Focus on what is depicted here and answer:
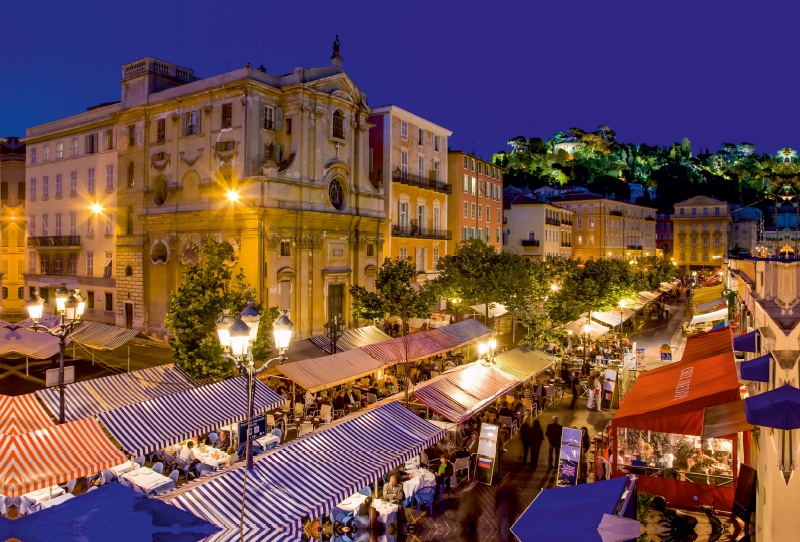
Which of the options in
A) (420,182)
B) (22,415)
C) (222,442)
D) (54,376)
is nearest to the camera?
(22,415)

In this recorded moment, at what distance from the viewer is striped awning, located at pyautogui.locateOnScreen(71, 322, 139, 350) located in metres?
27.3

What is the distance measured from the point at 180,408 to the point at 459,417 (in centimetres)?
748

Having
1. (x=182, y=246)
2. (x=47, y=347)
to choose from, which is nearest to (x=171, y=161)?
(x=182, y=246)

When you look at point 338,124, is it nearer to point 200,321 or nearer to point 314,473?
point 200,321

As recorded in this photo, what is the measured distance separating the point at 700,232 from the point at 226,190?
94.8 meters

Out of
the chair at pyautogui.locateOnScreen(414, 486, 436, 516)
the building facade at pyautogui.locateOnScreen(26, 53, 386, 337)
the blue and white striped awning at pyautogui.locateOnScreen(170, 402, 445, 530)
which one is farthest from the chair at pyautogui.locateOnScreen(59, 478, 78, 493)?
the building facade at pyautogui.locateOnScreen(26, 53, 386, 337)

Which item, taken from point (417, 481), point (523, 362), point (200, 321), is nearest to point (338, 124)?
point (200, 321)

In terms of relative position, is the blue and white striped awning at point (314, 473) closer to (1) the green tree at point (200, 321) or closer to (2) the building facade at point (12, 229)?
(1) the green tree at point (200, 321)

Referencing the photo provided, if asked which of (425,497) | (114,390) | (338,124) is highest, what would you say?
(338,124)

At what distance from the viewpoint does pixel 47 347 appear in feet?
80.3

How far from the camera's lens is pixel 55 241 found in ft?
139

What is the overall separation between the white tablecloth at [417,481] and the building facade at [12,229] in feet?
143

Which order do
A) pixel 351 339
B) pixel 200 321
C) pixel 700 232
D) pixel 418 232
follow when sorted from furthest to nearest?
pixel 700 232 → pixel 418 232 → pixel 351 339 → pixel 200 321

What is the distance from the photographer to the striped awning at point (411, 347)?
79.2ft
